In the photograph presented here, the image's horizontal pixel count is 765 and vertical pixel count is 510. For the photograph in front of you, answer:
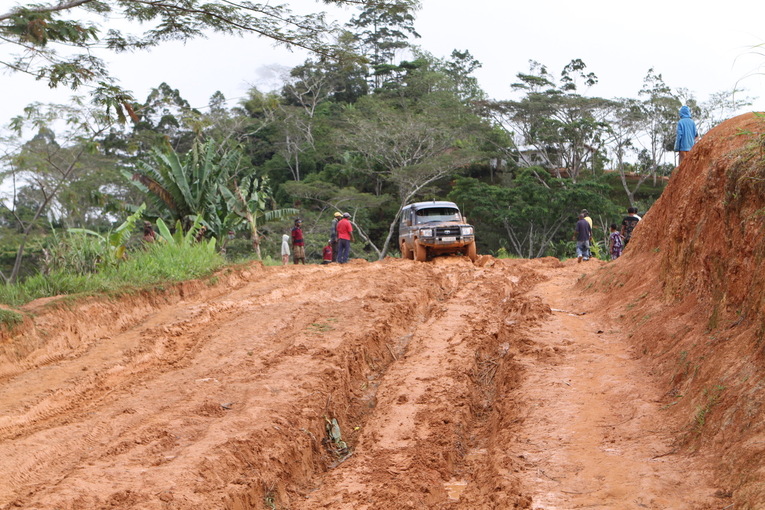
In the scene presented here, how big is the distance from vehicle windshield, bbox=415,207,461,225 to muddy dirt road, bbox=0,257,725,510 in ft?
24.5

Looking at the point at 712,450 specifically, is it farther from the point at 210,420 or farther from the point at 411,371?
the point at 210,420

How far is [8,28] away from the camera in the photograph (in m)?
9.10

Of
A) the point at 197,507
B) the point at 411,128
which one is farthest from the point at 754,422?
the point at 411,128

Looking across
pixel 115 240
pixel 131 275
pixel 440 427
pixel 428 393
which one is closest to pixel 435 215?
pixel 115 240

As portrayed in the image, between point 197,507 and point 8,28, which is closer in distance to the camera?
point 197,507

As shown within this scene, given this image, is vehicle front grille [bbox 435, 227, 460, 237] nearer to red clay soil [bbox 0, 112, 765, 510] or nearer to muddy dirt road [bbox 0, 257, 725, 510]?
muddy dirt road [bbox 0, 257, 725, 510]

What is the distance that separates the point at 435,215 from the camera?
18.4 meters

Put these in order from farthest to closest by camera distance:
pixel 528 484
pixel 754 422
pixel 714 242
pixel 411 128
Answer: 1. pixel 411 128
2. pixel 714 242
3. pixel 528 484
4. pixel 754 422

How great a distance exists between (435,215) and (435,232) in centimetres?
125

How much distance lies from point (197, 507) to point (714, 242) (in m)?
5.67

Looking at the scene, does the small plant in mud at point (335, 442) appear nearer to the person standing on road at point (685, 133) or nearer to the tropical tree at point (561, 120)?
the person standing on road at point (685, 133)

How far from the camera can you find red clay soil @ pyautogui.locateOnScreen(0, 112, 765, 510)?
187 inches

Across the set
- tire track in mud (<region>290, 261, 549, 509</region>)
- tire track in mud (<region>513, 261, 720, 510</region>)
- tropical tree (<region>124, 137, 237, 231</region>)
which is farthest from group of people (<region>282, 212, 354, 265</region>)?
tire track in mud (<region>513, 261, 720, 510</region>)

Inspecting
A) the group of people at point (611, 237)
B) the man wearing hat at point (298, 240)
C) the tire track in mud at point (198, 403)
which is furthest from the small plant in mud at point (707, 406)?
the man wearing hat at point (298, 240)
